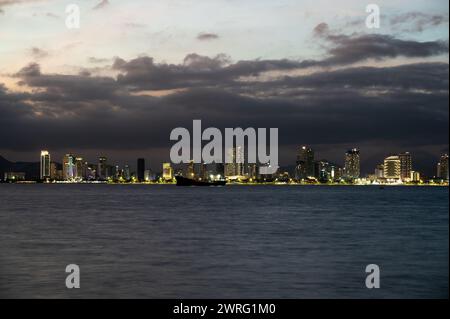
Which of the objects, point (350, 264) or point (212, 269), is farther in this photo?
point (350, 264)

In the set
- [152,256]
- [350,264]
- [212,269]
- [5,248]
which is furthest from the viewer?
[5,248]

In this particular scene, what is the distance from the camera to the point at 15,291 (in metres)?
29.1

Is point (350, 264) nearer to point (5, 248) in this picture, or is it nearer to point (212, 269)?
point (212, 269)

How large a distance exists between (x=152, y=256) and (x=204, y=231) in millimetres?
21266

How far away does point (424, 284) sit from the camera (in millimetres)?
32688

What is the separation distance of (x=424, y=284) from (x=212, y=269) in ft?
36.1
